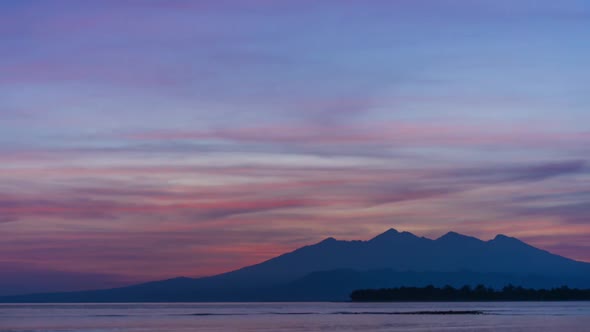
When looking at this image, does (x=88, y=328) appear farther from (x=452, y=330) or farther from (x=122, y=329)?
(x=452, y=330)

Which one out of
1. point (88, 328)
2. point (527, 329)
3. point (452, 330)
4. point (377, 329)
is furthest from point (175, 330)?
point (527, 329)

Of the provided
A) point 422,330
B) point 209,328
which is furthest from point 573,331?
point 209,328

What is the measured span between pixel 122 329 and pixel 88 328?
16.5 ft

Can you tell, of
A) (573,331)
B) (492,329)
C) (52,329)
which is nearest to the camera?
(573,331)

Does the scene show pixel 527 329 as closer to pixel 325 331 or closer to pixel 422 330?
pixel 422 330

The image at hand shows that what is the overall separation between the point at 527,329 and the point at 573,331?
5991 mm

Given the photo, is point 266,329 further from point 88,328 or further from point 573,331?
point 573,331

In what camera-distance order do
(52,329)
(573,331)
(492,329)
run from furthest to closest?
(52,329) → (492,329) → (573,331)

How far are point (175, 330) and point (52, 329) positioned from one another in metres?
13.1

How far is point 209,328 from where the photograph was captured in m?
95.0

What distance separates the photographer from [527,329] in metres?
87.9

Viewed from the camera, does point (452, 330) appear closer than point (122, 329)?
Yes

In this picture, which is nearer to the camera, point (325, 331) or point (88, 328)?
point (325, 331)

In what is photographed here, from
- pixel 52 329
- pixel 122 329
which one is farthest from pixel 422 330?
pixel 52 329
